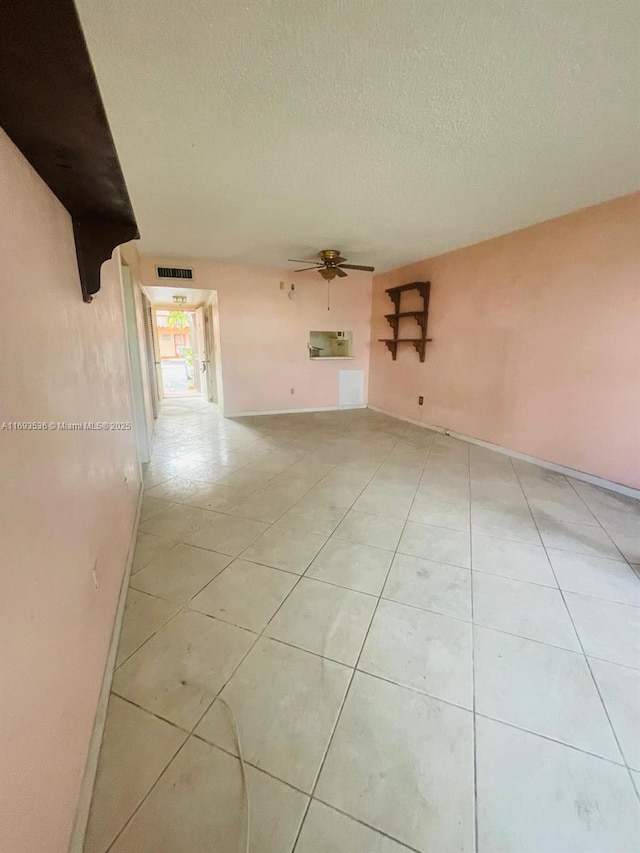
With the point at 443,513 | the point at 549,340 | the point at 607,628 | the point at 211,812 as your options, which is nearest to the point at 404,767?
the point at 211,812

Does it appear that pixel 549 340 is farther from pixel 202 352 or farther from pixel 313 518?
pixel 202 352

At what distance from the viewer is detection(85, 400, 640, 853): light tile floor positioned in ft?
3.00

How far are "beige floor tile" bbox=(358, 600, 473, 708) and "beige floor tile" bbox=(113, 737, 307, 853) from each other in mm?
499

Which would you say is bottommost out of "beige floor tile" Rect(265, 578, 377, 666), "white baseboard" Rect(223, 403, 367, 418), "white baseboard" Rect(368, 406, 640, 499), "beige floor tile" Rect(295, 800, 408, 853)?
"beige floor tile" Rect(295, 800, 408, 853)

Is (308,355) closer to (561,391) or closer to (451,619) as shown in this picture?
(561,391)

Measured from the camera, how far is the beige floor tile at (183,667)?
1.20m

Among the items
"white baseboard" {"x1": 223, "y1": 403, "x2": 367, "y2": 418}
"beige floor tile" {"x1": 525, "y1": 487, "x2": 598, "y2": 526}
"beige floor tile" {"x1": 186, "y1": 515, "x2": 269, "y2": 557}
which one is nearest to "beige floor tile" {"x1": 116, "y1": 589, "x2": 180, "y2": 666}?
"beige floor tile" {"x1": 186, "y1": 515, "x2": 269, "y2": 557}

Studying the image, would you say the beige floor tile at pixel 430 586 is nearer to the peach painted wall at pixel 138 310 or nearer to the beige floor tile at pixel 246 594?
the beige floor tile at pixel 246 594

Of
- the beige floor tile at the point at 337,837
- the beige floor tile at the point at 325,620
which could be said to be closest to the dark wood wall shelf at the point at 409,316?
the beige floor tile at the point at 325,620

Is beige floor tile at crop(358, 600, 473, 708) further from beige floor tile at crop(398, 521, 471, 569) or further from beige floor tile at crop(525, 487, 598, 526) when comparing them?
beige floor tile at crop(525, 487, 598, 526)

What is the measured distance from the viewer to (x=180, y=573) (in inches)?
73.7

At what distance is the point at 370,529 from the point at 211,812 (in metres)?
1.59

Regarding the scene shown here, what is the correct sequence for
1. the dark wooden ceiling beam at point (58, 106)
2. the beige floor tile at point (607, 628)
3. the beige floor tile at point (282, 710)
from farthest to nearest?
the beige floor tile at point (607, 628) < the beige floor tile at point (282, 710) < the dark wooden ceiling beam at point (58, 106)

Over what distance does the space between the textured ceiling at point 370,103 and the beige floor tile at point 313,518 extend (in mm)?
2395
